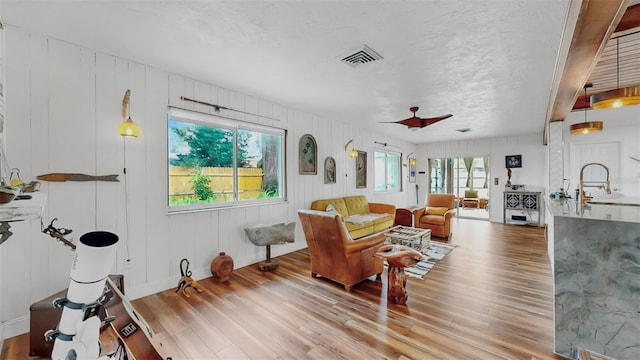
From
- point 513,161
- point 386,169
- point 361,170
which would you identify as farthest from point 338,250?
point 513,161

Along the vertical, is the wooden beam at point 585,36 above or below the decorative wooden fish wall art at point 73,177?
above

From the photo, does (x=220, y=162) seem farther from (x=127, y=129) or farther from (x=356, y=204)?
(x=356, y=204)

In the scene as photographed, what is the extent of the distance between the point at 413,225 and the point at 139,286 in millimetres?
5244

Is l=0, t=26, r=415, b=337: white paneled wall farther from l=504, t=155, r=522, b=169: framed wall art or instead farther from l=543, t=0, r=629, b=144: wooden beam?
l=504, t=155, r=522, b=169: framed wall art

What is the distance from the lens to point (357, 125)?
19.7 ft

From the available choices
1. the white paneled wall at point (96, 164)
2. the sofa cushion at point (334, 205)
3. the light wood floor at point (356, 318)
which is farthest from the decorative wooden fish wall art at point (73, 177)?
the sofa cushion at point (334, 205)

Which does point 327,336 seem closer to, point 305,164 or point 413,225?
point 305,164

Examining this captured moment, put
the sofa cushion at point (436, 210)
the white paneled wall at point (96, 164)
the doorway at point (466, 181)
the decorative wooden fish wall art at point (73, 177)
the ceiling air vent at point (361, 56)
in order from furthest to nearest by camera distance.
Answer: the doorway at point (466, 181), the sofa cushion at point (436, 210), the ceiling air vent at point (361, 56), the decorative wooden fish wall art at point (73, 177), the white paneled wall at point (96, 164)

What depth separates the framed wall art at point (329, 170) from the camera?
5.29m

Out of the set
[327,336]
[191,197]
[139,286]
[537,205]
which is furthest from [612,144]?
[139,286]

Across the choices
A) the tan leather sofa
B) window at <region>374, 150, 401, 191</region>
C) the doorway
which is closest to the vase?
the tan leather sofa

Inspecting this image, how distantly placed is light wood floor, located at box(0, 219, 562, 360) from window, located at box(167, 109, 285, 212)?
116 cm

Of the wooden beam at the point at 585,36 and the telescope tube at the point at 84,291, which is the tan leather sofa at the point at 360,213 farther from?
the telescope tube at the point at 84,291

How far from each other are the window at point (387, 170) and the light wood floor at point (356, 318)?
3.79 meters
